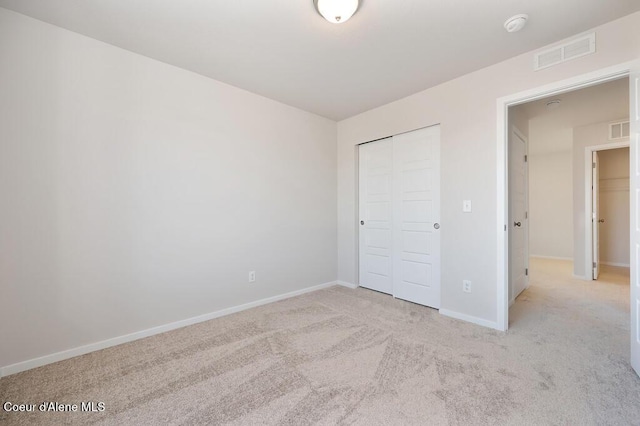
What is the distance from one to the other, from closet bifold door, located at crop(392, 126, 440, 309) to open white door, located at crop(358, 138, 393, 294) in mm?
142

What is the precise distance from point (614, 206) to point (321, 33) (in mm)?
7014

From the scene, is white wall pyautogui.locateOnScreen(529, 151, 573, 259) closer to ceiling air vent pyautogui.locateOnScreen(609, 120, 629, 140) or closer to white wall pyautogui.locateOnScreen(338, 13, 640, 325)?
ceiling air vent pyautogui.locateOnScreen(609, 120, 629, 140)

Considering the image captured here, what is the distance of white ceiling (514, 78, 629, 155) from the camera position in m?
3.14

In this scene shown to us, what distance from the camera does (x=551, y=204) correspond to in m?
6.48

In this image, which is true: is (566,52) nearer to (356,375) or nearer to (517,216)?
(517,216)

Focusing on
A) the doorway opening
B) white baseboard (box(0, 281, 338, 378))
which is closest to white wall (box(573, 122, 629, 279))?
the doorway opening

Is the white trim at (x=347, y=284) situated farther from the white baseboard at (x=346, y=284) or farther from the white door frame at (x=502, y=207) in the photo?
the white door frame at (x=502, y=207)

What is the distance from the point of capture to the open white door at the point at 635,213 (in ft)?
5.94

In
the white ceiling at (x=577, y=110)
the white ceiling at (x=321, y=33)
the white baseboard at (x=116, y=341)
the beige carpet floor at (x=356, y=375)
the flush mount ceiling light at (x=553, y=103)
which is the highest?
the white ceiling at (x=321, y=33)

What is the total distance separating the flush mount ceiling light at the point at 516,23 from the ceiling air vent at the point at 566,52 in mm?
484

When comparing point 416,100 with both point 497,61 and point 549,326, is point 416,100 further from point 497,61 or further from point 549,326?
point 549,326

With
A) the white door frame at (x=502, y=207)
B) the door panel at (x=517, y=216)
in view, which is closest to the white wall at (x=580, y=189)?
the door panel at (x=517, y=216)

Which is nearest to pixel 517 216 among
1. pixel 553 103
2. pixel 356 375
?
pixel 553 103

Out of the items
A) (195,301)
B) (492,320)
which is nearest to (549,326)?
(492,320)
